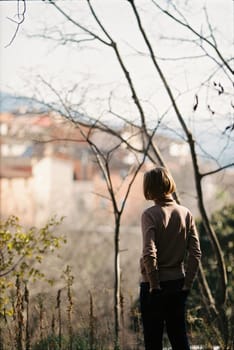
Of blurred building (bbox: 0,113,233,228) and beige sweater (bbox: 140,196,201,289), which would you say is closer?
beige sweater (bbox: 140,196,201,289)

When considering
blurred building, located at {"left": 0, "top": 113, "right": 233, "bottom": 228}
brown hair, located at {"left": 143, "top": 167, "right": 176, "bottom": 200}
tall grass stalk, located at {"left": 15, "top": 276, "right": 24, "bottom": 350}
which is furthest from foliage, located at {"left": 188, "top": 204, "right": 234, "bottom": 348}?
blurred building, located at {"left": 0, "top": 113, "right": 233, "bottom": 228}

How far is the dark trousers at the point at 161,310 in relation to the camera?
2.27 metres

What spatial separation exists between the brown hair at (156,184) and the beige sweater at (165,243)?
0.03m

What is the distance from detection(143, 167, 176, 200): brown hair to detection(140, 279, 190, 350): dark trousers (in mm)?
301

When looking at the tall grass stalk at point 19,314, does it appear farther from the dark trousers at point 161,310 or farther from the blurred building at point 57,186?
the blurred building at point 57,186

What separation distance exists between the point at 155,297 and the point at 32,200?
11.9 meters

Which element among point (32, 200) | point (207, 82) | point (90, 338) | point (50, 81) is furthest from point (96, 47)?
point (32, 200)

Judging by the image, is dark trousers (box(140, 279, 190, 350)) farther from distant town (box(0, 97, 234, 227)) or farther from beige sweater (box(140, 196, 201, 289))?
distant town (box(0, 97, 234, 227))

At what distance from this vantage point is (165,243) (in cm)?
225

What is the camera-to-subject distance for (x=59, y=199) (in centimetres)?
1458

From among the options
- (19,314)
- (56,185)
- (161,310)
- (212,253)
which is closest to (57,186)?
(56,185)

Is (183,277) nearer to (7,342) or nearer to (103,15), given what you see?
(7,342)

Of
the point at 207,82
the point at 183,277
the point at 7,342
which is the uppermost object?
the point at 207,82

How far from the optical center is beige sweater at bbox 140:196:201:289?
2.21 m
